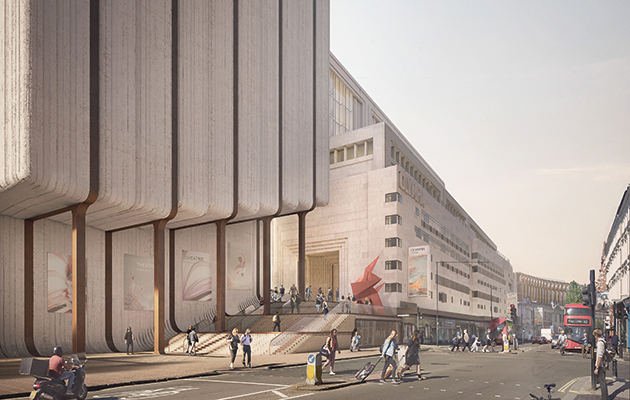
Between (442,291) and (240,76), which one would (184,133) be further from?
(442,291)

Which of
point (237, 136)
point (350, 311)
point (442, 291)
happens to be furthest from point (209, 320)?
point (442, 291)

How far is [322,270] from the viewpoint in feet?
271

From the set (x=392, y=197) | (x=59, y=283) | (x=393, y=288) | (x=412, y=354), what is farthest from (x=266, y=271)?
(x=412, y=354)

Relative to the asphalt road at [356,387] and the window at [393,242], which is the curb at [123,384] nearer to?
the asphalt road at [356,387]

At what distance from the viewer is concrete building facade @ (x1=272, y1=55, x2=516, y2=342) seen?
229 feet

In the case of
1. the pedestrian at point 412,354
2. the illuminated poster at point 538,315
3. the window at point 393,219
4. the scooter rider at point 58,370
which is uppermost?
the window at point 393,219

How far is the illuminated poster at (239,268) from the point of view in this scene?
180 ft

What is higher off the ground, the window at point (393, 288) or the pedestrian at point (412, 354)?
the pedestrian at point (412, 354)

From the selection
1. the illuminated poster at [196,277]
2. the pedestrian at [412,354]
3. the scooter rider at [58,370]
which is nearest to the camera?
the scooter rider at [58,370]

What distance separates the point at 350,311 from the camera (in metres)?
47.2

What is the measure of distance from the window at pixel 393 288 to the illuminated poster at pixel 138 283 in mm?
32369

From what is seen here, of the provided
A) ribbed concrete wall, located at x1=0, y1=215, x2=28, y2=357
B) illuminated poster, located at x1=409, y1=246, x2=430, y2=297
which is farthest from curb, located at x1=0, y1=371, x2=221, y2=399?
illuminated poster, located at x1=409, y1=246, x2=430, y2=297

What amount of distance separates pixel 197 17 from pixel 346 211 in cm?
3783

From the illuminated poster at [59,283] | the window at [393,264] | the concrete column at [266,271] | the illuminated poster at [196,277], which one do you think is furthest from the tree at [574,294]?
the illuminated poster at [59,283]
